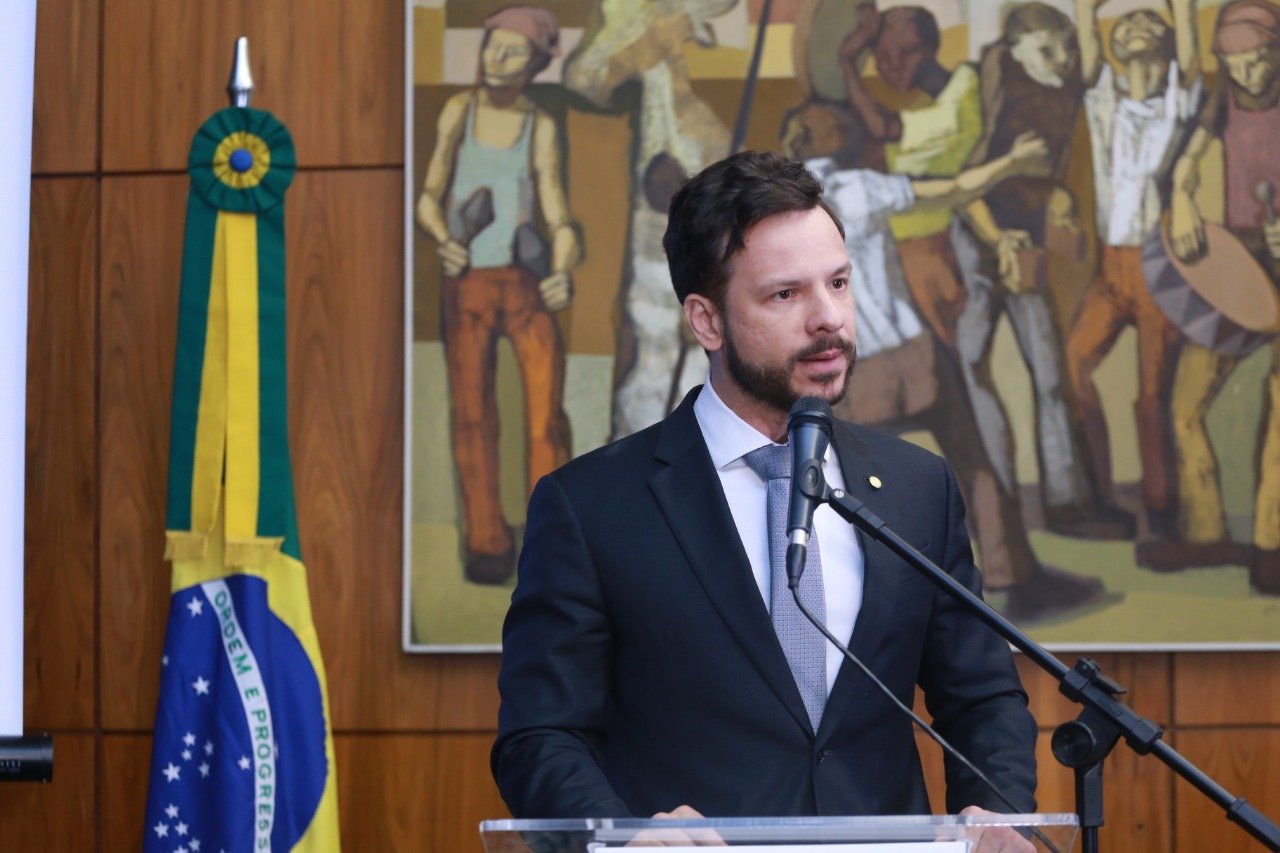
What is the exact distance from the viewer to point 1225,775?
144 inches

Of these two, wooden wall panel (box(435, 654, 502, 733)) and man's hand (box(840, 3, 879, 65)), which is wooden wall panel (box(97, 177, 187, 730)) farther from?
man's hand (box(840, 3, 879, 65))

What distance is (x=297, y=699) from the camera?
3346mm

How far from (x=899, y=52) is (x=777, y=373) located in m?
1.79

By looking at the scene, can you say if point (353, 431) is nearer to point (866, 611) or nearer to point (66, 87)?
point (66, 87)

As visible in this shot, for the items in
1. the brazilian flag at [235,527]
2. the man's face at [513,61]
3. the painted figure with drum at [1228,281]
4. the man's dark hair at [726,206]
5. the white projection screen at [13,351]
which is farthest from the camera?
the man's face at [513,61]

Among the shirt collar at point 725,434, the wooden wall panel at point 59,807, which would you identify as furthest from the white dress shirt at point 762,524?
the wooden wall panel at point 59,807

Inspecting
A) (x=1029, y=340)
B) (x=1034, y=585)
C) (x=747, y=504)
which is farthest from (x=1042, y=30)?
(x=747, y=504)

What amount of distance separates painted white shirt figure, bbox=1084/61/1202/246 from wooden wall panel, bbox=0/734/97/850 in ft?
9.39

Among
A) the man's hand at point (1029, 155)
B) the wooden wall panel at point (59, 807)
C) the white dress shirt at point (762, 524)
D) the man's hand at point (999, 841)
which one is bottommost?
the wooden wall panel at point (59, 807)

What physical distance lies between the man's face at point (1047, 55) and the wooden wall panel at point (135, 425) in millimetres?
2138

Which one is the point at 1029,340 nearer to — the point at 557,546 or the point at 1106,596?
Result: the point at 1106,596

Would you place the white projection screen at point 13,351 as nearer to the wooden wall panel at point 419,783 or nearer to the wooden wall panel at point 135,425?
the wooden wall panel at point 135,425

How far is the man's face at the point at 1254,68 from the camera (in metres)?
3.62

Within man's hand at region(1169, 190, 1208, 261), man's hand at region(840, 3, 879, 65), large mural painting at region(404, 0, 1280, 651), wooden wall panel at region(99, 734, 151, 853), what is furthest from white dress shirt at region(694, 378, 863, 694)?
wooden wall panel at region(99, 734, 151, 853)
